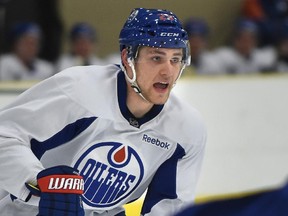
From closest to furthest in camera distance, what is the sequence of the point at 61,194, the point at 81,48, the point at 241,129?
the point at 61,194 < the point at 241,129 < the point at 81,48

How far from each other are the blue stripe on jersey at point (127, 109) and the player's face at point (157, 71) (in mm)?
66

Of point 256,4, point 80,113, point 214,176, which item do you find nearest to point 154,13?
point 80,113

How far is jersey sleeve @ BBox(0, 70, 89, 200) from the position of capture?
2.20 metres

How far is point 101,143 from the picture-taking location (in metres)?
2.42

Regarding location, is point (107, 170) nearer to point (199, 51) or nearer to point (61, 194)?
point (61, 194)

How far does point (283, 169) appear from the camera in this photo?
15.5ft

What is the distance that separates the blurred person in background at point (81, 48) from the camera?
17.7ft

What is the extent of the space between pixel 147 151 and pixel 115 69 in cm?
26

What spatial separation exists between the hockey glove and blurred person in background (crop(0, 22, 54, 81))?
291 cm

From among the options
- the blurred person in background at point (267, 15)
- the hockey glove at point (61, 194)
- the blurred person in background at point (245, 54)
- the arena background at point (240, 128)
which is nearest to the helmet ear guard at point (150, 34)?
the hockey glove at point (61, 194)

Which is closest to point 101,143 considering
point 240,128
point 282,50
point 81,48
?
point 240,128

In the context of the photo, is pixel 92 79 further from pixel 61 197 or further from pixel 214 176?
pixel 214 176

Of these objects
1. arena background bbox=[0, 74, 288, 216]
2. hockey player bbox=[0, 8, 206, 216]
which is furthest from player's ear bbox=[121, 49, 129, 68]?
arena background bbox=[0, 74, 288, 216]

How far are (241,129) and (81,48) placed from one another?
127cm
